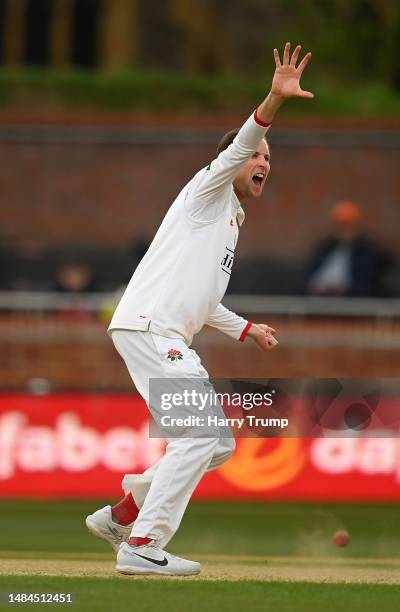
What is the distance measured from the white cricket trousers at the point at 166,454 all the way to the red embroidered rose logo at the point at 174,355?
0.01 meters

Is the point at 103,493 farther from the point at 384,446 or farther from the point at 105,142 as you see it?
the point at 105,142

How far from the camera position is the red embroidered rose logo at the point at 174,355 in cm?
733

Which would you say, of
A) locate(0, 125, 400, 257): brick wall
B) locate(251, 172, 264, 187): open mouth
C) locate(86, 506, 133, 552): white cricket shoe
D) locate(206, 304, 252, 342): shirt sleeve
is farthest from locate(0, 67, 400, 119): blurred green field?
locate(86, 506, 133, 552): white cricket shoe

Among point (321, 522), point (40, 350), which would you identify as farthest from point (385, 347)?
point (321, 522)

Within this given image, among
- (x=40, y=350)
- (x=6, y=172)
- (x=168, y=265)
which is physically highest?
(x=168, y=265)

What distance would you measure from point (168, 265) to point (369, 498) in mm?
5881

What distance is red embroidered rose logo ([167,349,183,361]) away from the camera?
733 cm

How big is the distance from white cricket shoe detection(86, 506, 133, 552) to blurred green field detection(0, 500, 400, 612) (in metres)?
0.17

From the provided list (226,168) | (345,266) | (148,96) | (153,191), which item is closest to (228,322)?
(226,168)

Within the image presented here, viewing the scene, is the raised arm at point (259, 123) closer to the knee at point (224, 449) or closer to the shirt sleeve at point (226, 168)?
the shirt sleeve at point (226, 168)

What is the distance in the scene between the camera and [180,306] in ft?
24.1

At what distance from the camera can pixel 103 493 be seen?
12.8 meters

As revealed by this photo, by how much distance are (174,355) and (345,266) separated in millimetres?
9634

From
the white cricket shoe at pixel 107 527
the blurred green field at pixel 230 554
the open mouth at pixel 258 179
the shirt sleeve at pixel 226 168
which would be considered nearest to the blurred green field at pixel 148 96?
the blurred green field at pixel 230 554
